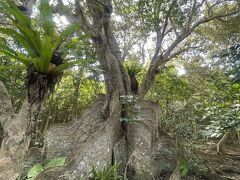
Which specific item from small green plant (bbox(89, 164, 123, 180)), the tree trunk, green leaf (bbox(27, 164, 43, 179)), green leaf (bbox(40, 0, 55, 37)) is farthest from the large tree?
green leaf (bbox(40, 0, 55, 37))

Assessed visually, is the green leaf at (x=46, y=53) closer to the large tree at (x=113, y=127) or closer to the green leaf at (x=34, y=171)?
the large tree at (x=113, y=127)

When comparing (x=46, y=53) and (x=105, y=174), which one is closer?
(x=46, y=53)

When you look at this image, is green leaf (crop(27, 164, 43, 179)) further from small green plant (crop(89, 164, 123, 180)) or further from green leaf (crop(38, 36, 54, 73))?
green leaf (crop(38, 36, 54, 73))

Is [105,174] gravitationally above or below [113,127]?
below

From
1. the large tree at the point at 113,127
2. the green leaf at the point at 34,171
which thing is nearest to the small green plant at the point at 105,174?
the large tree at the point at 113,127

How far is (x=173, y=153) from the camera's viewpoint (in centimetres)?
452

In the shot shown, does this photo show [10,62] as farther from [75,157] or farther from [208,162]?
[208,162]

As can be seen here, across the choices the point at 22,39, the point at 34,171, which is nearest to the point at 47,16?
the point at 22,39

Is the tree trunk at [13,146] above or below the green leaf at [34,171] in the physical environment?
above

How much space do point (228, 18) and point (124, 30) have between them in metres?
3.25

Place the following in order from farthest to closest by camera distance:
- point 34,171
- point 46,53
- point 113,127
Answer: point 113,127
point 34,171
point 46,53

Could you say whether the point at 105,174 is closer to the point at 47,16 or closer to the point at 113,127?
the point at 113,127

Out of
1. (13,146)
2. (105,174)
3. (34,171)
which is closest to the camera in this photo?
(13,146)

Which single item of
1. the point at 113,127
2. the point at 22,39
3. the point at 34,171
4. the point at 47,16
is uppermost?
the point at 47,16
